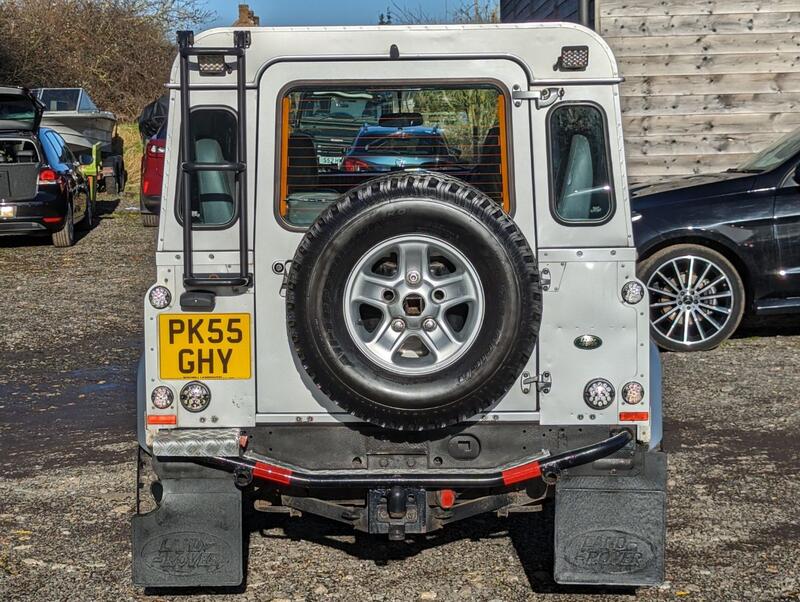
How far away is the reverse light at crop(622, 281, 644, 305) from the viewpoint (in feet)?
14.9

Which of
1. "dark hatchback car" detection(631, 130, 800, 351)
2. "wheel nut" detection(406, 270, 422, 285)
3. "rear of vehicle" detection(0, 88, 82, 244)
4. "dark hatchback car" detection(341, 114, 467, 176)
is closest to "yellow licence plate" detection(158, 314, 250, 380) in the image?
"wheel nut" detection(406, 270, 422, 285)

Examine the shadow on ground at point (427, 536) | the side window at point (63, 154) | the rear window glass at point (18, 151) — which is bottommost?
the shadow on ground at point (427, 536)

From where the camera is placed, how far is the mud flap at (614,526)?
453 centimetres

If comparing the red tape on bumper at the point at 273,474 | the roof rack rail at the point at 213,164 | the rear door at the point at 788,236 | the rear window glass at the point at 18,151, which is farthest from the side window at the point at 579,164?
the rear window glass at the point at 18,151

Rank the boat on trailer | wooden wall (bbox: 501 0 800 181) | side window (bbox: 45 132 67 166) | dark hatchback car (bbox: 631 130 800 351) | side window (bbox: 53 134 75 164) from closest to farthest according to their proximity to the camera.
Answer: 1. dark hatchback car (bbox: 631 130 800 351)
2. wooden wall (bbox: 501 0 800 181)
3. side window (bbox: 45 132 67 166)
4. side window (bbox: 53 134 75 164)
5. the boat on trailer

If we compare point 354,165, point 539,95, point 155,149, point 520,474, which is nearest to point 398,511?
point 520,474

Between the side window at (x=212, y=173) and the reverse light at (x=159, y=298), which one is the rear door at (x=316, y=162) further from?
the reverse light at (x=159, y=298)

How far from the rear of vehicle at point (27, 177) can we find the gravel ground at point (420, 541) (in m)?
6.05

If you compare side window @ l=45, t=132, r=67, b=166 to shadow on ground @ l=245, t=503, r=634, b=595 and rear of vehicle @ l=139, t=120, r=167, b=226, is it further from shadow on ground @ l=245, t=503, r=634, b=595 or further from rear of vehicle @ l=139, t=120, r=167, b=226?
shadow on ground @ l=245, t=503, r=634, b=595

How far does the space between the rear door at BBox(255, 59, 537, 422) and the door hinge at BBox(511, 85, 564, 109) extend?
0.03 m

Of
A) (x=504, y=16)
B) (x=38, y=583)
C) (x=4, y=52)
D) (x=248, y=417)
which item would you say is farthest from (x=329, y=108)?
(x=4, y=52)

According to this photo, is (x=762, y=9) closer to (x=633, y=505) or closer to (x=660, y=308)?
(x=660, y=308)

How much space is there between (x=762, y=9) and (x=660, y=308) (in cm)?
562

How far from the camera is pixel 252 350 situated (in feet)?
15.0
